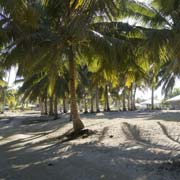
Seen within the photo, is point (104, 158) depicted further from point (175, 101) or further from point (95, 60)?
point (175, 101)

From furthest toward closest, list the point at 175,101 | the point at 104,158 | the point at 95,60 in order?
the point at 175,101
the point at 95,60
the point at 104,158

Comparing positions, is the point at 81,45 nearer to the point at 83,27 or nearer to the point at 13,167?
the point at 83,27

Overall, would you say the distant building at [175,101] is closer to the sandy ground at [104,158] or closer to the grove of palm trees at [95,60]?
the grove of palm trees at [95,60]

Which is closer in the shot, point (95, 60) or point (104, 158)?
point (104, 158)

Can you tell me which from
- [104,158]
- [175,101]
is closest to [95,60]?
[104,158]

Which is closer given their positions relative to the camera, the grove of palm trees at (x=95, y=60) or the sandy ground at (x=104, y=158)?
the sandy ground at (x=104, y=158)

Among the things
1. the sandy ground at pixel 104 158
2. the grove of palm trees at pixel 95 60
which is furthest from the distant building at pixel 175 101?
the sandy ground at pixel 104 158

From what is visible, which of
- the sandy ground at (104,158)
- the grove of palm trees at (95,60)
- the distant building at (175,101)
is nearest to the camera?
the sandy ground at (104,158)

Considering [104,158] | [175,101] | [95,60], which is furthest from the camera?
[175,101]

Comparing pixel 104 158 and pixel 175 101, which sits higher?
pixel 175 101

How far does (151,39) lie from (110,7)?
3786mm

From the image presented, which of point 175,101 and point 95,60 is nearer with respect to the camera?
point 95,60

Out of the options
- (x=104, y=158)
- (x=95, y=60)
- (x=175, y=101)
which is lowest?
(x=104, y=158)

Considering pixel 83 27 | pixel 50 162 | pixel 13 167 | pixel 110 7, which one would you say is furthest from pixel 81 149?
pixel 110 7
